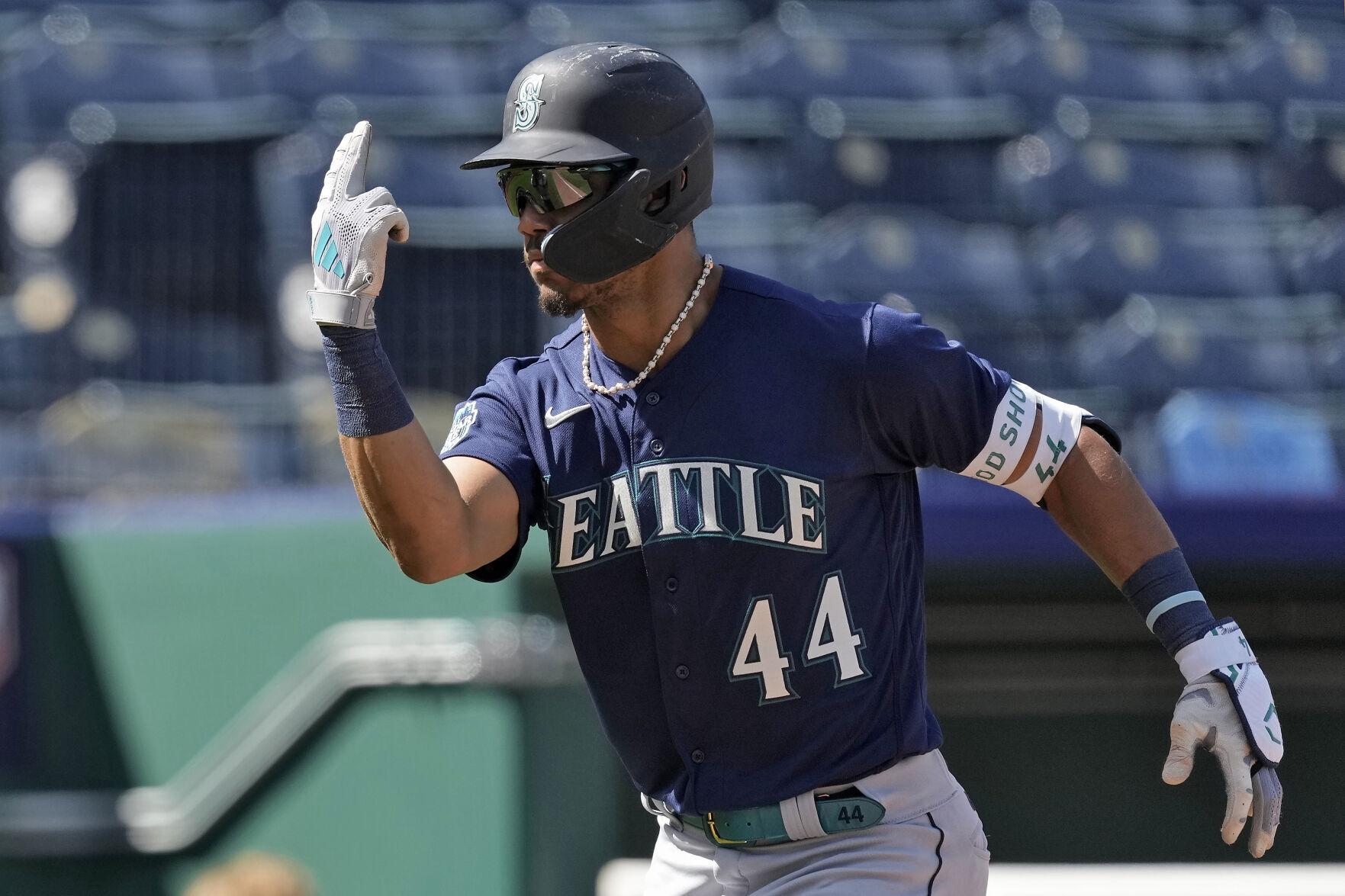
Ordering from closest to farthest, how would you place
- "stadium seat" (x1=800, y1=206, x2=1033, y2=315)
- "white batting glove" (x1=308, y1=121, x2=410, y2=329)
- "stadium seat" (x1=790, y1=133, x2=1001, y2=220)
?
"white batting glove" (x1=308, y1=121, x2=410, y2=329) → "stadium seat" (x1=800, y1=206, x2=1033, y2=315) → "stadium seat" (x1=790, y1=133, x2=1001, y2=220)

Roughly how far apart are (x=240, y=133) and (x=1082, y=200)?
11.5ft

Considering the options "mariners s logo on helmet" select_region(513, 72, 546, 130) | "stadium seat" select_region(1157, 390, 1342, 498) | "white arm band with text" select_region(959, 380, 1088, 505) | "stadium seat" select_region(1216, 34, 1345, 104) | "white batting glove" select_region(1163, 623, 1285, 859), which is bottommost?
"stadium seat" select_region(1157, 390, 1342, 498)

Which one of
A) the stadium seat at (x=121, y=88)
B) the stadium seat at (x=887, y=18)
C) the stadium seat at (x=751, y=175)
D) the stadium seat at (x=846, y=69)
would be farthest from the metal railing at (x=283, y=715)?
the stadium seat at (x=887, y=18)

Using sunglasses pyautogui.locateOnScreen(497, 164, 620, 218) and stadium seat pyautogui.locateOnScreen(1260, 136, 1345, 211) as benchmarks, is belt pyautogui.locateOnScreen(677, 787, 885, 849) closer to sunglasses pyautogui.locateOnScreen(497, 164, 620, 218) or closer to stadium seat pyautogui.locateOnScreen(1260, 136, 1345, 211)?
sunglasses pyautogui.locateOnScreen(497, 164, 620, 218)

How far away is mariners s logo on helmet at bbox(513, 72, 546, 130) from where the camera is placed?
2.20m

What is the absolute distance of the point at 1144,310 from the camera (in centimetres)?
638

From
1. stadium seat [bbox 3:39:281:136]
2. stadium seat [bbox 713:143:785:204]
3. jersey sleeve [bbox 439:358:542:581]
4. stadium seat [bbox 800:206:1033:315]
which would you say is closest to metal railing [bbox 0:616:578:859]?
jersey sleeve [bbox 439:358:542:581]

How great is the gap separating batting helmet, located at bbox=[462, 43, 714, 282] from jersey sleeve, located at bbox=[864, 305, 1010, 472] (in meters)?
0.34

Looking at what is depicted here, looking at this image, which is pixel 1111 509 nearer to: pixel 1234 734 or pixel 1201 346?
pixel 1234 734

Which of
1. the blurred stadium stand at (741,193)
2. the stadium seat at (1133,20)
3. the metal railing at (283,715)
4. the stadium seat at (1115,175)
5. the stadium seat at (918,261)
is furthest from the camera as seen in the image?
the stadium seat at (1133,20)

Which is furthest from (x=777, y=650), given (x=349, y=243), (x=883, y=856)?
(x=349, y=243)

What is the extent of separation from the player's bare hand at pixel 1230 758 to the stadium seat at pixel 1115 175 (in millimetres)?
4826

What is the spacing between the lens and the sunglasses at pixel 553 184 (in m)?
2.16

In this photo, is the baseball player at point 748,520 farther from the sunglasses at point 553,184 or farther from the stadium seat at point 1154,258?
the stadium seat at point 1154,258
